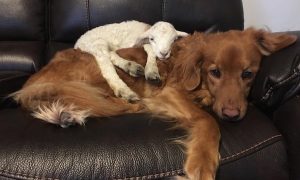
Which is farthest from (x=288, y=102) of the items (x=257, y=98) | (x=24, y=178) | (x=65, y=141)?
(x=24, y=178)

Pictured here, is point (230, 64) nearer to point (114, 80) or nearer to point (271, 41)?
point (271, 41)

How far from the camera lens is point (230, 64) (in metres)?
1.47

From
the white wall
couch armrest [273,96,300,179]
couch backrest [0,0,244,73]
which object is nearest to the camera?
couch armrest [273,96,300,179]

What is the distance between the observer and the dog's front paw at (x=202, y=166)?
1139 millimetres

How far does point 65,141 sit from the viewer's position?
1190mm

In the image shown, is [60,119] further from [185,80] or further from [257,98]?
[257,98]

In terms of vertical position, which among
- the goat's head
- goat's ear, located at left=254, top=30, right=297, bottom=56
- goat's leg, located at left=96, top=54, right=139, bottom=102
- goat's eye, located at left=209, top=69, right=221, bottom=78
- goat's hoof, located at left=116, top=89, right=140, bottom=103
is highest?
goat's ear, located at left=254, top=30, right=297, bottom=56

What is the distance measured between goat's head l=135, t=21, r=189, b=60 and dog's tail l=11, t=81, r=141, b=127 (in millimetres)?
294

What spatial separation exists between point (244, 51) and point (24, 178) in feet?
3.02

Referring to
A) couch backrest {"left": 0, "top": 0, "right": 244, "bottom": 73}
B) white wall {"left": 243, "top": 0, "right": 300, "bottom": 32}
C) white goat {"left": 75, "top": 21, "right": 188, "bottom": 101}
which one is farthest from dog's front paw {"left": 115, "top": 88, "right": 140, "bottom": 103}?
white wall {"left": 243, "top": 0, "right": 300, "bottom": 32}

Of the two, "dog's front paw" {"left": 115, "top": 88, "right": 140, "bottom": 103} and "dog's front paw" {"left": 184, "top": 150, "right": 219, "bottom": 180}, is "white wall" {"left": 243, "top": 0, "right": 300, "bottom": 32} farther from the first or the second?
"dog's front paw" {"left": 184, "top": 150, "right": 219, "bottom": 180}

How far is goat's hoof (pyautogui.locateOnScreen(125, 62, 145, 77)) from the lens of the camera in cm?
167

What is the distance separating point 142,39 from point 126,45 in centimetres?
16

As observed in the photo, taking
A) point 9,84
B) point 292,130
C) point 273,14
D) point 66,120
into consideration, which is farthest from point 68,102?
point 273,14
